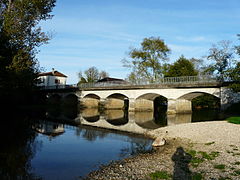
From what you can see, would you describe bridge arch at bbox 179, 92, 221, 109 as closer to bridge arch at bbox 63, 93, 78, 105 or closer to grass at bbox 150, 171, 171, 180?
bridge arch at bbox 63, 93, 78, 105

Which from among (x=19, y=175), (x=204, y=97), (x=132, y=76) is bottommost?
(x=19, y=175)

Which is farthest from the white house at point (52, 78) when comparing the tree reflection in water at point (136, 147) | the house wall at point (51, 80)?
the tree reflection in water at point (136, 147)

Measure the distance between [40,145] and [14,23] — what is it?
405 inches

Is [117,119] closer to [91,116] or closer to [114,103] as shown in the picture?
[91,116]

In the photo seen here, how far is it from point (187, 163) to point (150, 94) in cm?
2617

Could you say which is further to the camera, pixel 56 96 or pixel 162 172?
pixel 56 96

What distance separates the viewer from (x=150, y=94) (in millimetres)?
33750

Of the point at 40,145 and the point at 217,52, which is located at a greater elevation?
the point at 217,52

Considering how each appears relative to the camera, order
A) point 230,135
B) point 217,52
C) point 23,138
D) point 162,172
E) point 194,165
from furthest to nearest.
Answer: point 217,52 → point 23,138 → point 230,135 → point 194,165 → point 162,172

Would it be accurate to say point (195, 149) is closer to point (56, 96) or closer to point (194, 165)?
point (194, 165)

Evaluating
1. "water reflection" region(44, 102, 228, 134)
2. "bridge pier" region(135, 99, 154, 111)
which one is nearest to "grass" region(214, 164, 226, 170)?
"water reflection" region(44, 102, 228, 134)

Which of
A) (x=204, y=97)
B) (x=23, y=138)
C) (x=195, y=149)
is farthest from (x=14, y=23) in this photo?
(x=204, y=97)

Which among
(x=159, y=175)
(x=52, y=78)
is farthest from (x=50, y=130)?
(x=52, y=78)

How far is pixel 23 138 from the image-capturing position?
1396 cm
